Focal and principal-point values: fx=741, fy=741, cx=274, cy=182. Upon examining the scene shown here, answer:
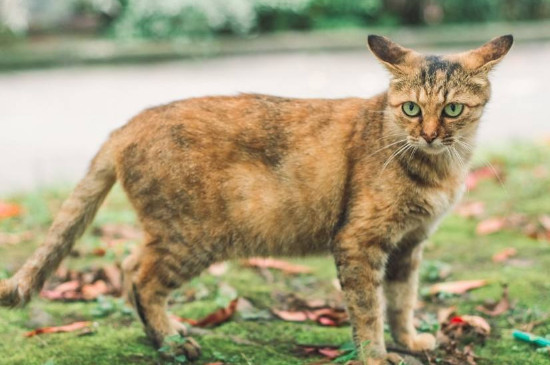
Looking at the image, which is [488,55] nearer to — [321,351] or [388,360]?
[388,360]

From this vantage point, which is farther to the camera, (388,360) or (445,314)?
(445,314)

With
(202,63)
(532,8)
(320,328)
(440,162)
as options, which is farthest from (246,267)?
(532,8)

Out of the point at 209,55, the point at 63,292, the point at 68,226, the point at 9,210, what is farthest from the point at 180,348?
the point at 209,55

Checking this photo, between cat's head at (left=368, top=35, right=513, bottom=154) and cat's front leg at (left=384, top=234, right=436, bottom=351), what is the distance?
27.5 inches

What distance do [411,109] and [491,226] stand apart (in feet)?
8.64

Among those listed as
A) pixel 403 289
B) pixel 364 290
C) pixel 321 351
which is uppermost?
pixel 364 290

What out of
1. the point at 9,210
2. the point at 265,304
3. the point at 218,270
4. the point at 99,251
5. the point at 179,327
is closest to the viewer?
the point at 179,327

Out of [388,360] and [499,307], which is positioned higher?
[388,360]

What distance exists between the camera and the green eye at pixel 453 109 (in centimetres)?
386

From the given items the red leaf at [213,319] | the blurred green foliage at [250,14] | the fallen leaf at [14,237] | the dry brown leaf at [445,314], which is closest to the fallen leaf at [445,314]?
the dry brown leaf at [445,314]

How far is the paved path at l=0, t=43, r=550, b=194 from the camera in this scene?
904 cm

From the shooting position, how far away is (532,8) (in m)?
15.8

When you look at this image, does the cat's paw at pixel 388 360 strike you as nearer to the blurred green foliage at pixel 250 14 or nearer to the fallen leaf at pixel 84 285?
the fallen leaf at pixel 84 285

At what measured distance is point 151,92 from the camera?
1154 cm
